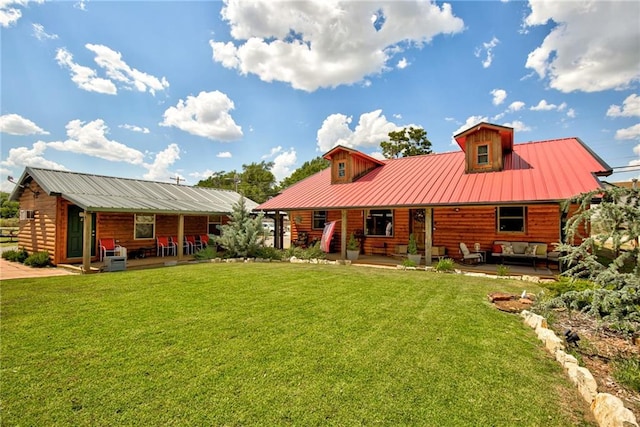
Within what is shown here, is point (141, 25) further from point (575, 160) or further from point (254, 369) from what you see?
point (575, 160)

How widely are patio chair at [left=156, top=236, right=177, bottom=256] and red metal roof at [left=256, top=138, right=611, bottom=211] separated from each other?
5041mm

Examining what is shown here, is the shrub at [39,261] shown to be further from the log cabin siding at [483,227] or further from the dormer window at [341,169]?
the log cabin siding at [483,227]

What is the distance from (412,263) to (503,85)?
10.3m

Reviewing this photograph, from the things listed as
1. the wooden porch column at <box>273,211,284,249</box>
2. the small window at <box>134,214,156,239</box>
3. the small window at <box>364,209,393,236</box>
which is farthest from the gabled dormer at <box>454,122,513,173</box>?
the small window at <box>134,214,156,239</box>

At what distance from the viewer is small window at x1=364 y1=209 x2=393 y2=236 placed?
1362 centimetres

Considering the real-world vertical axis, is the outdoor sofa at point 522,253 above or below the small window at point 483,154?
below

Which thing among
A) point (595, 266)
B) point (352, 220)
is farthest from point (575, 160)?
point (595, 266)

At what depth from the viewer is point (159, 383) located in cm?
309

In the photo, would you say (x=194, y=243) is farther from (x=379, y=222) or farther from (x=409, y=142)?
(x=409, y=142)

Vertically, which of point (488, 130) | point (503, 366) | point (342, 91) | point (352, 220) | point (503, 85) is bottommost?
point (503, 366)

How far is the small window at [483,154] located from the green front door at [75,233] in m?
16.4

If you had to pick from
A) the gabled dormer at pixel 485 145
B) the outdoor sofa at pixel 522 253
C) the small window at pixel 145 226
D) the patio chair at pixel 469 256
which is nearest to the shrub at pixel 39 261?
the small window at pixel 145 226

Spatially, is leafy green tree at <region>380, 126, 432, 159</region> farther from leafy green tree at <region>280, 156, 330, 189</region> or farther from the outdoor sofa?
the outdoor sofa

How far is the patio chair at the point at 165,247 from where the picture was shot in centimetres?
1426
